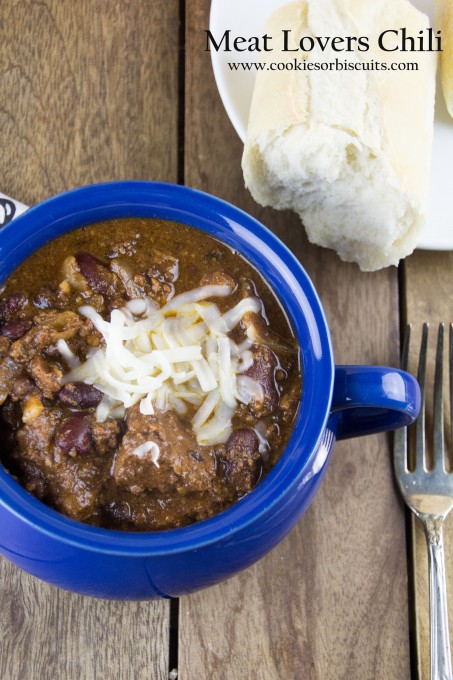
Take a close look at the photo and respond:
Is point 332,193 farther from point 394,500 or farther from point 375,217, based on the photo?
point 394,500

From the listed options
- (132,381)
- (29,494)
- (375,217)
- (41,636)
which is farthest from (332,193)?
(41,636)

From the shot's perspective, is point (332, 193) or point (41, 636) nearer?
point (41, 636)

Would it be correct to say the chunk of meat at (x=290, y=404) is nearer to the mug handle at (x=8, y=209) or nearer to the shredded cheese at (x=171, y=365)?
the shredded cheese at (x=171, y=365)

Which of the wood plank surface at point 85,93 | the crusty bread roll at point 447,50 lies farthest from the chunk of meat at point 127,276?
the crusty bread roll at point 447,50

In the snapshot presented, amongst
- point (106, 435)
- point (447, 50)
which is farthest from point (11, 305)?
point (447, 50)

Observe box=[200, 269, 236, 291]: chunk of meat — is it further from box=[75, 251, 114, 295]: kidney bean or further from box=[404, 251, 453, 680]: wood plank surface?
box=[404, 251, 453, 680]: wood plank surface

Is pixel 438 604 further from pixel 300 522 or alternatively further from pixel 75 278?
pixel 75 278
